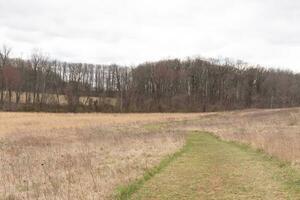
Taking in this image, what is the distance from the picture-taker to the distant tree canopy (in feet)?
318

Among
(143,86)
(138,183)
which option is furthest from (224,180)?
(143,86)

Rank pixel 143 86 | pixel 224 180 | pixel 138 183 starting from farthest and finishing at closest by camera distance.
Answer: pixel 143 86
pixel 224 180
pixel 138 183

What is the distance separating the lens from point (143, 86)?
11200 centimetres

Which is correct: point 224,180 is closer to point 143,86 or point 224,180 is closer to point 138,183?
point 138,183

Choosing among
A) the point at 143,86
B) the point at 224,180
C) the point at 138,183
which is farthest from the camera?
the point at 143,86

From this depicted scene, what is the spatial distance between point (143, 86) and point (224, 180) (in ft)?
331

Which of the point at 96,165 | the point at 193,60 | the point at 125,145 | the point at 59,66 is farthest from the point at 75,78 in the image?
the point at 96,165

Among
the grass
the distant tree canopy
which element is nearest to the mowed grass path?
the grass

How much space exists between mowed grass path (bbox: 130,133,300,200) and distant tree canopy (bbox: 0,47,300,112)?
250 feet

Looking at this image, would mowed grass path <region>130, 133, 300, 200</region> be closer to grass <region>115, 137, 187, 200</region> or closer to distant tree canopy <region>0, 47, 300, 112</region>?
grass <region>115, 137, 187, 200</region>

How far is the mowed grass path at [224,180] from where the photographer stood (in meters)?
9.79

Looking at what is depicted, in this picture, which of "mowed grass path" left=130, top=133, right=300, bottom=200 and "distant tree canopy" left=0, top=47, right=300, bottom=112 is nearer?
"mowed grass path" left=130, top=133, right=300, bottom=200

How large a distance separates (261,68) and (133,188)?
12785cm

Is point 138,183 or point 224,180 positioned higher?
point 224,180
